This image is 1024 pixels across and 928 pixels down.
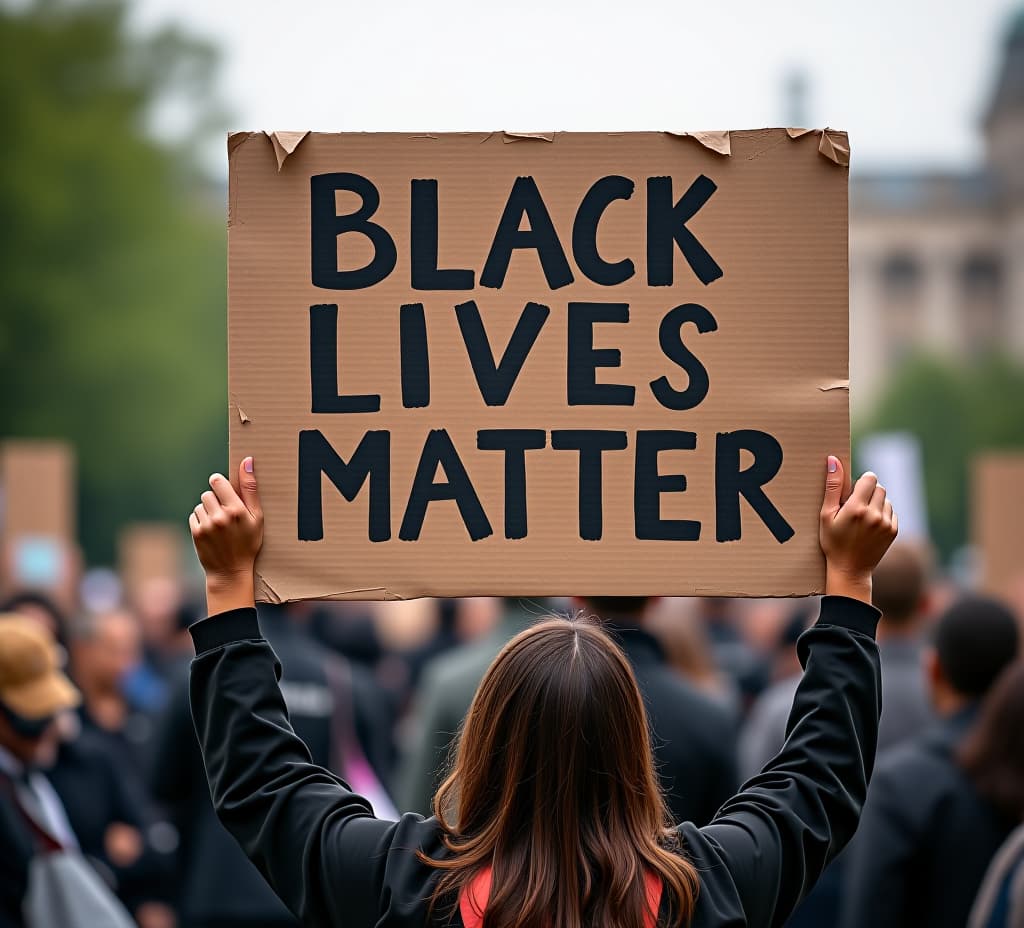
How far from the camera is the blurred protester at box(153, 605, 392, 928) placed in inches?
214

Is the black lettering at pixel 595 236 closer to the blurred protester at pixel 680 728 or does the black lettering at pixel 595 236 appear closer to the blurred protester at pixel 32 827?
the blurred protester at pixel 680 728

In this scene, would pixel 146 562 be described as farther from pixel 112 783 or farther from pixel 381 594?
pixel 381 594

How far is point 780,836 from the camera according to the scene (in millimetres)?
2262

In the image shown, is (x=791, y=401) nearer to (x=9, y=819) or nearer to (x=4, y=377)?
(x=9, y=819)

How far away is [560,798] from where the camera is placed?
2.11 metres

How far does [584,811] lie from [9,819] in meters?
2.22

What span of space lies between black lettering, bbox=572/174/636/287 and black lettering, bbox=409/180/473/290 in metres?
0.23

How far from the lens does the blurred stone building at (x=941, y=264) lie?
89.8m

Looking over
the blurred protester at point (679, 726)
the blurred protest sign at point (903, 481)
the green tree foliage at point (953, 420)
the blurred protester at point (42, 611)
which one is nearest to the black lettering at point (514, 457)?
the blurred protester at point (679, 726)

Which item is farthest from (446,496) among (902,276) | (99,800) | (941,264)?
(941,264)

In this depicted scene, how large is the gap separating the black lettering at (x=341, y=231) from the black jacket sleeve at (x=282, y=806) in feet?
1.86

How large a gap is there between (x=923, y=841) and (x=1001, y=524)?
4.43 metres

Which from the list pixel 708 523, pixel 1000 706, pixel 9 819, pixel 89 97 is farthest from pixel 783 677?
pixel 89 97

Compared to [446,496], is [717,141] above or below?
above
